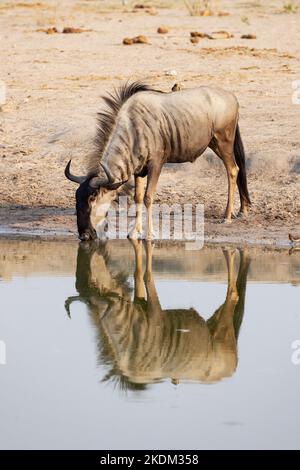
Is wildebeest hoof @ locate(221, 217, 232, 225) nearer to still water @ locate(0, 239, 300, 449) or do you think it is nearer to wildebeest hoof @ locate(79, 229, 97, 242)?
still water @ locate(0, 239, 300, 449)

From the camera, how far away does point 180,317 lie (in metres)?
7.99

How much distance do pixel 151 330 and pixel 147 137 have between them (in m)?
3.52

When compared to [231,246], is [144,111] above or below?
above

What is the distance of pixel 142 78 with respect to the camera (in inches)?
603

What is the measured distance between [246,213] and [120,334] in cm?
439

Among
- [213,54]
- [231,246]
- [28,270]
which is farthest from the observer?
[213,54]

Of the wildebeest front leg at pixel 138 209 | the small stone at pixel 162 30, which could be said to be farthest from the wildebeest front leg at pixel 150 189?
the small stone at pixel 162 30

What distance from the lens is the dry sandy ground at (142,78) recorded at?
12.1 metres

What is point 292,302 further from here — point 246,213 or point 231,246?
point 246,213

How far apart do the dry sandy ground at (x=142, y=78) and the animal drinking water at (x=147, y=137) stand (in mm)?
766

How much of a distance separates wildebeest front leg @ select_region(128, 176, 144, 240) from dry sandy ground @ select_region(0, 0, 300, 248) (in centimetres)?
65

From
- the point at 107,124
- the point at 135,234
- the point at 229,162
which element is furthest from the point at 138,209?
the point at 229,162

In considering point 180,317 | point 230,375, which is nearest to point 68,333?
point 180,317

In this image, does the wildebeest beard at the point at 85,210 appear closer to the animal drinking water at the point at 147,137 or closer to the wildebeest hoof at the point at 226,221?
the animal drinking water at the point at 147,137
